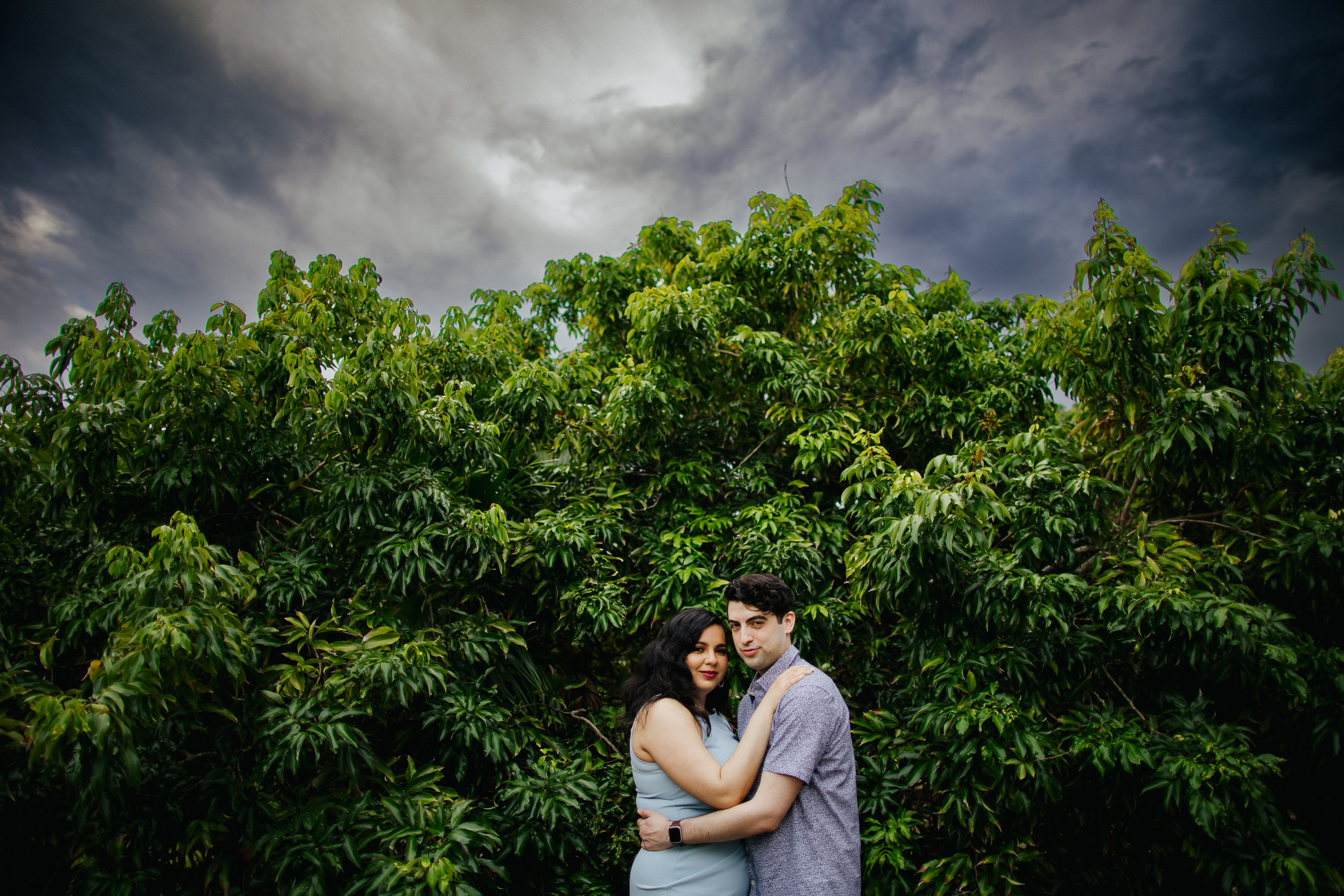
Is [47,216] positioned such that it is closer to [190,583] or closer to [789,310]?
[190,583]

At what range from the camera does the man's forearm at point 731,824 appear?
1.69 meters

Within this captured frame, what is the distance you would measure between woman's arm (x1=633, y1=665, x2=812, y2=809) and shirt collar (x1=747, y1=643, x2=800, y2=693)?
0.40 feet

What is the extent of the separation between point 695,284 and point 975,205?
312cm

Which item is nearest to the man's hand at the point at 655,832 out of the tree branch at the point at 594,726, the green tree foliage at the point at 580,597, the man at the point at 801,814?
the man at the point at 801,814

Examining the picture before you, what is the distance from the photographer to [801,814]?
5.83 feet

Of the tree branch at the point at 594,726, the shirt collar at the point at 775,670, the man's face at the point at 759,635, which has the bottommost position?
the tree branch at the point at 594,726

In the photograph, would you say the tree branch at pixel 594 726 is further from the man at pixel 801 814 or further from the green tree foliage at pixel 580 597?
the man at pixel 801 814

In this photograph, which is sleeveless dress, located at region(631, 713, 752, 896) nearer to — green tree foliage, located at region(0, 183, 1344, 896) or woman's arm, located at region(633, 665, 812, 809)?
woman's arm, located at region(633, 665, 812, 809)

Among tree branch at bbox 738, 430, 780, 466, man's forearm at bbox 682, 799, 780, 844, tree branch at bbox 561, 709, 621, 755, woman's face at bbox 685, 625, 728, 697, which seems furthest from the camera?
tree branch at bbox 738, 430, 780, 466

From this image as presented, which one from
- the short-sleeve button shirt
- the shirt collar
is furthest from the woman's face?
the short-sleeve button shirt

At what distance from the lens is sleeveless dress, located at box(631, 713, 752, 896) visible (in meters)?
1.85

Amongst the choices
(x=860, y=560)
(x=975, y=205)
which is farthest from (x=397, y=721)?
(x=975, y=205)

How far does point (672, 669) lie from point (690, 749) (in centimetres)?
30

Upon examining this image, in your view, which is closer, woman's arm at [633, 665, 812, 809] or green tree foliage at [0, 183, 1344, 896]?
woman's arm at [633, 665, 812, 809]
